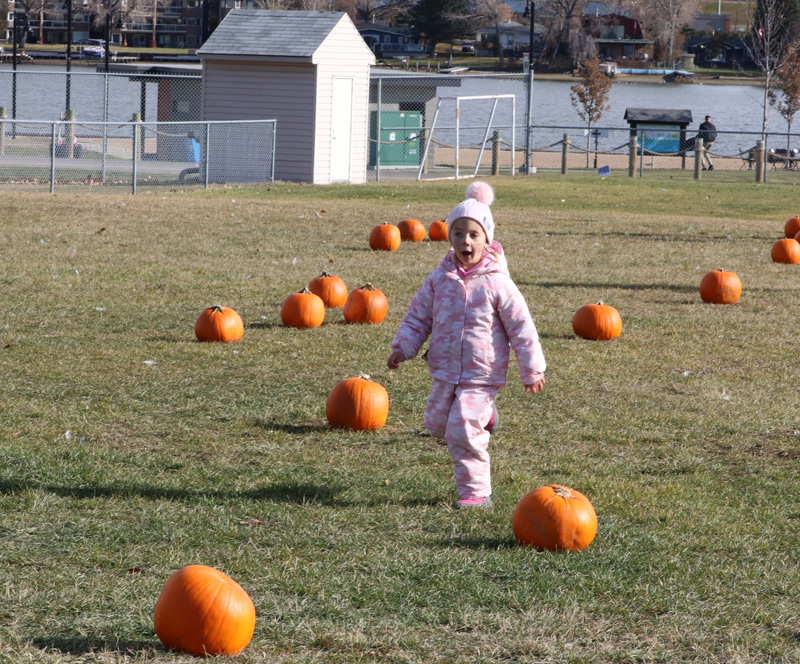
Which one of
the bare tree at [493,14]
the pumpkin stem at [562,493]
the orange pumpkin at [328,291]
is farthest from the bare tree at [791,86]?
the pumpkin stem at [562,493]

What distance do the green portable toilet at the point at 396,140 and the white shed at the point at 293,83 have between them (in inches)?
242

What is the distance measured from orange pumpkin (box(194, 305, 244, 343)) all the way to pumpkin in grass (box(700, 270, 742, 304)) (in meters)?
5.29

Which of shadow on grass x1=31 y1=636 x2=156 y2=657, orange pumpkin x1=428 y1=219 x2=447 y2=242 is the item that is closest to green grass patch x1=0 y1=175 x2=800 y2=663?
shadow on grass x1=31 y1=636 x2=156 y2=657

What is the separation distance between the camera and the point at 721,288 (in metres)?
11.1

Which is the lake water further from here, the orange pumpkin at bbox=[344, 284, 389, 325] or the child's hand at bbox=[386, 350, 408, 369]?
the child's hand at bbox=[386, 350, 408, 369]

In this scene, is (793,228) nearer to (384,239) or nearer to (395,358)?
(384,239)

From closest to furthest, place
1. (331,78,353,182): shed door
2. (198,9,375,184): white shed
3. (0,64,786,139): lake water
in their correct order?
1. (198,9,375,184): white shed
2. (331,78,353,182): shed door
3. (0,64,786,139): lake water

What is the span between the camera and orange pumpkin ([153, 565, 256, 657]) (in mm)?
3605

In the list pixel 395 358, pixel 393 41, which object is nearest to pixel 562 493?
pixel 395 358

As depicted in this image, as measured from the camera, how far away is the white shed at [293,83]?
2652 cm

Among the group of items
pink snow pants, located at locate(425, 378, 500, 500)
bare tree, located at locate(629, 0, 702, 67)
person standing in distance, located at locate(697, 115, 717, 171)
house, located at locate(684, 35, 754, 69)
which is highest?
bare tree, located at locate(629, 0, 702, 67)

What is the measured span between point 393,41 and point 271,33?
75.4 m

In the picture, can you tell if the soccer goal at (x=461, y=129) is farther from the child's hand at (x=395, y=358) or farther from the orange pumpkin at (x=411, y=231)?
the child's hand at (x=395, y=358)

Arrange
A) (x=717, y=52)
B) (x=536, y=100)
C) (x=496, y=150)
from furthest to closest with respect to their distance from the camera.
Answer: (x=717, y=52)
(x=536, y=100)
(x=496, y=150)
